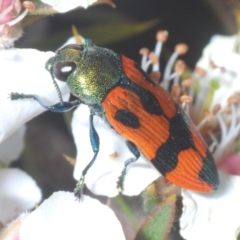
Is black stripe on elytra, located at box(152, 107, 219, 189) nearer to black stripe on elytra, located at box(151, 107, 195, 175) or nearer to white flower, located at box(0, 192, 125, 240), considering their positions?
black stripe on elytra, located at box(151, 107, 195, 175)

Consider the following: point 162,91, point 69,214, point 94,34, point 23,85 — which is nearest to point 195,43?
point 94,34

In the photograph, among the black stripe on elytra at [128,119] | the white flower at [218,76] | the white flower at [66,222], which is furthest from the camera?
the white flower at [218,76]

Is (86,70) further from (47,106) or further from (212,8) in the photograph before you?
(212,8)

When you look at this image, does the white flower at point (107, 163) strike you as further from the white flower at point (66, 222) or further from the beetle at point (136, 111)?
the white flower at point (66, 222)

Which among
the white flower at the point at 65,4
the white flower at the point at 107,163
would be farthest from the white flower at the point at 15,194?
the white flower at the point at 65,4

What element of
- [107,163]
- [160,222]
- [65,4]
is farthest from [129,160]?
[65,4]

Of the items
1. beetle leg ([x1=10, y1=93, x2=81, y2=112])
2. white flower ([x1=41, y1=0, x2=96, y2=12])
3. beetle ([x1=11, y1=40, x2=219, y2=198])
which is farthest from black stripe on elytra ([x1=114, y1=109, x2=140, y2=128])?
white flower ([x1=41, y1=0, x2=96, y2=12])
